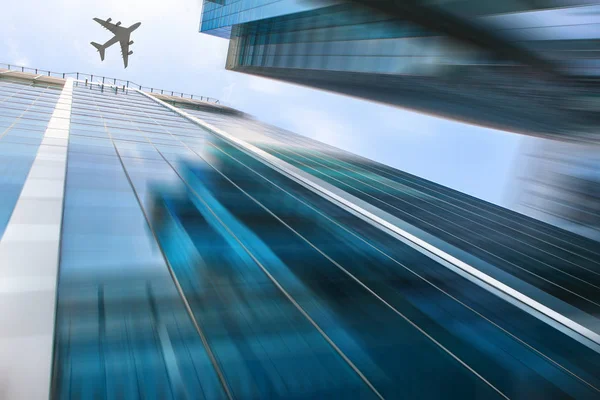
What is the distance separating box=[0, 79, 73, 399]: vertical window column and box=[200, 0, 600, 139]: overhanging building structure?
49.9 ft

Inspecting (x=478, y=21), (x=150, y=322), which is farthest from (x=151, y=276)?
(x=478, y=21)

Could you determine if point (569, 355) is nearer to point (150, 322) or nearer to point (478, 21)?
point (150, 322)

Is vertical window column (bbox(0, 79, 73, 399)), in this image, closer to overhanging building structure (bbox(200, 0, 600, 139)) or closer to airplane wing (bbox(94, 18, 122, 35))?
overhanging building structure (bbox(200, 0, 600, 139))

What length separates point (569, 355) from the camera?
5.06 meters

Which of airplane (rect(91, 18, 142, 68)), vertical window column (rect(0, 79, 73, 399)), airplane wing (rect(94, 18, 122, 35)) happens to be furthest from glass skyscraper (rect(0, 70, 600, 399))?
airplane (rect(91, 18, 142, 68))

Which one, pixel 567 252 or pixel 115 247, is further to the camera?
pixel 567 252

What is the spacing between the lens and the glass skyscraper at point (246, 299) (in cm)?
381

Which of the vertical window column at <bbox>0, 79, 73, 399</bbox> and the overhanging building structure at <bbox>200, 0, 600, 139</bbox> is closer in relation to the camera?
the vertical window column at <bbox>0, 79, 73, 399</bbox>

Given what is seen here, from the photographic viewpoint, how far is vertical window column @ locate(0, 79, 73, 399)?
132 inches

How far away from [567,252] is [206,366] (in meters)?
13.0

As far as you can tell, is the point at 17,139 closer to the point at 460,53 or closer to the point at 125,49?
the point at 460,53

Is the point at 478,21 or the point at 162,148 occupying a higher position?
the point at 478,21

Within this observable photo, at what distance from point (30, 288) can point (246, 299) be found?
227cm

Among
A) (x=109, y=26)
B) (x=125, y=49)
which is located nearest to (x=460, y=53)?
(x=109, y=26)
